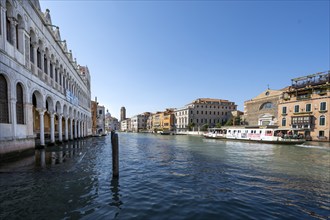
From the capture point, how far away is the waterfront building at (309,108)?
29734 mm

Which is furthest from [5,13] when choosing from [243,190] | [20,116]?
[243,190]

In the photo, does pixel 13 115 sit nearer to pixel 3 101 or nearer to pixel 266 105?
pixel 3 101

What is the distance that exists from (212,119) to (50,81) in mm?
61542

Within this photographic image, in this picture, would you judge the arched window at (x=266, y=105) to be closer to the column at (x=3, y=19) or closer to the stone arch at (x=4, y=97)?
the stone arch at (x=4, y=97)

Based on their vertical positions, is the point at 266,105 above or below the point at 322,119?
above

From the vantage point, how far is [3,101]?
986 centimetres

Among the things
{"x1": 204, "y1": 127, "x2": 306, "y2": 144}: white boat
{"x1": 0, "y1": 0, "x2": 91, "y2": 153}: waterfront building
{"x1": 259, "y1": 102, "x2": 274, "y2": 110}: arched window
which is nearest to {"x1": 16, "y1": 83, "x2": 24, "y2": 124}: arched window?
{"x1": 0, "y1": 0, "x2": 91, "y2": 153}: waterfront building

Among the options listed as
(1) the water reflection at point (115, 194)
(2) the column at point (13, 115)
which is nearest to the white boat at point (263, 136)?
(1) the water reflection at point (115, 194)

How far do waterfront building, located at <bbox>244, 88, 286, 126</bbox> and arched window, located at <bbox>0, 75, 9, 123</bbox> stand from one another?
45759 mm

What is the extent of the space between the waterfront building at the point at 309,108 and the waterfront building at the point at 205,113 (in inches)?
1299

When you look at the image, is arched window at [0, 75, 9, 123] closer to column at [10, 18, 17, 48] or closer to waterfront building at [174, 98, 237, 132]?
column at [10, 18, 17, 48]

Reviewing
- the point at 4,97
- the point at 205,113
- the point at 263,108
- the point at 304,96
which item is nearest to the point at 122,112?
the point at 205,113

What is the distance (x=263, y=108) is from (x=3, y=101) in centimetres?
4972

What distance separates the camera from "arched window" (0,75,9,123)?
967cm
